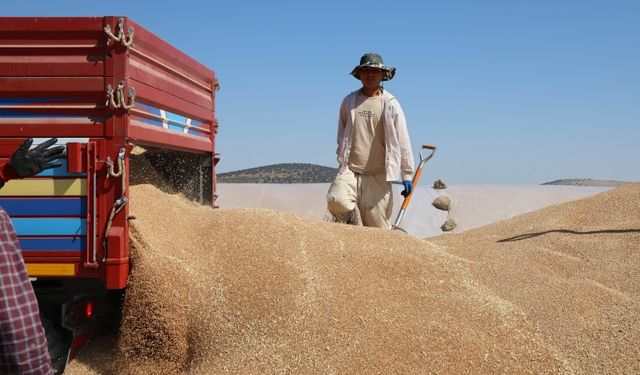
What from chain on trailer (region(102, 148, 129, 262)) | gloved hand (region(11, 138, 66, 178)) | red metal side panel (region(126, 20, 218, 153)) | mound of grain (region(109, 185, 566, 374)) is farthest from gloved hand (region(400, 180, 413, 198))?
gloved hand (region(11, 138, 66, 178))

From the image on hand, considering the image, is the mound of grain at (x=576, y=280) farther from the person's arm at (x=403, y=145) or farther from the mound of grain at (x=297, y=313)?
the person's arm at (x=403, y=145)

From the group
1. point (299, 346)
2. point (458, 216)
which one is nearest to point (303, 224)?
point (299, 346)

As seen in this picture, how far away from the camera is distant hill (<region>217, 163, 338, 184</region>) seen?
14.6 meters

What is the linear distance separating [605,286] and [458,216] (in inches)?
234

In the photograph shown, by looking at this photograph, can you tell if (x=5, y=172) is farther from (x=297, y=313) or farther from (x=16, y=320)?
(x=297, y=313)

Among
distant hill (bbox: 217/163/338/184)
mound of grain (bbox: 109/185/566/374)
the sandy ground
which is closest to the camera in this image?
mound of grain (bbox: 109/185/566/374)

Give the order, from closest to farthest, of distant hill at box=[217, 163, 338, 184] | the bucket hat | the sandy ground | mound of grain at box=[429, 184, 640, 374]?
mound of grain at box=[429, 184, 640, 374], the bucket hat, the sandy ground, distant hill at box=[217, 163, 338, 184]

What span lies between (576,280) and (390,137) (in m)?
2.14

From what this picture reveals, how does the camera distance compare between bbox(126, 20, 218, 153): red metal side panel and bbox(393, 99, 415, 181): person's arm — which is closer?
bbox(126, 20, 218, 153): red metal side panel

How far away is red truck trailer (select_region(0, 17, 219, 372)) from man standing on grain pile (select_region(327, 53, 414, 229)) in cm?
278

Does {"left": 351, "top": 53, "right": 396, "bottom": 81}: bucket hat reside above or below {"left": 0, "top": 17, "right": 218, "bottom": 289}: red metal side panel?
above

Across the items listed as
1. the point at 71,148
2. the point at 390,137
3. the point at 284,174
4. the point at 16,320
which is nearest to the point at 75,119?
the point at 71,148

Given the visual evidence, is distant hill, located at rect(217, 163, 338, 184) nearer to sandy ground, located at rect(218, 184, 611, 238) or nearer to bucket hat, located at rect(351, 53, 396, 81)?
sandy ground, located at rect(218, 184, 611, 238)

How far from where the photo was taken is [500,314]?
3.72 meters
